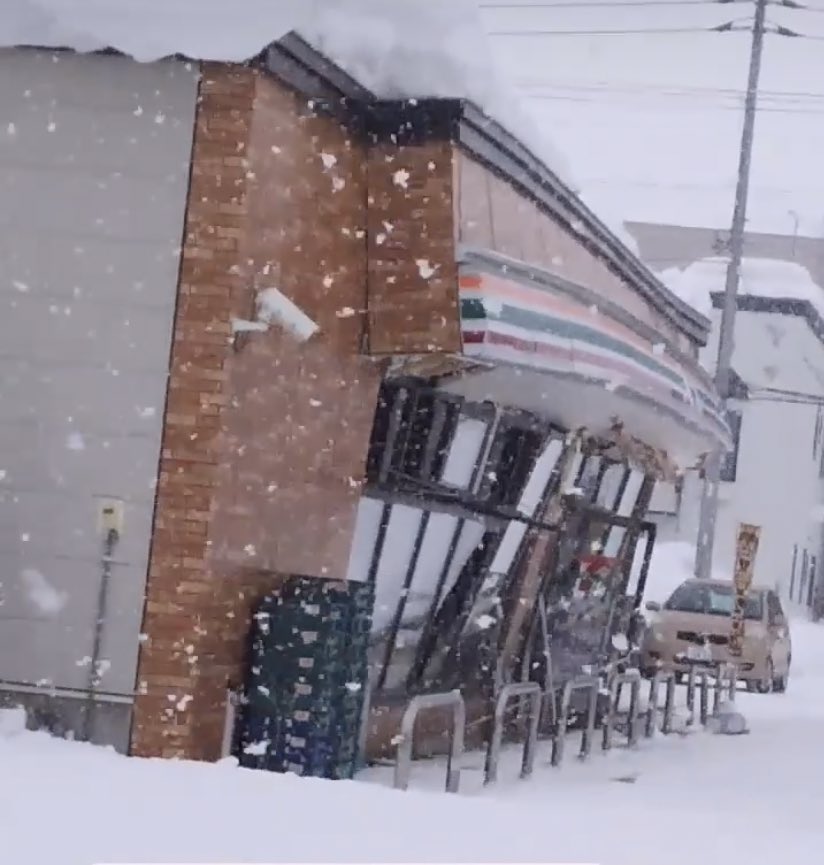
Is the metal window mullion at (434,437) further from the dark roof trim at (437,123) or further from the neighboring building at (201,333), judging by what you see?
the dark roof trim at (437,123)

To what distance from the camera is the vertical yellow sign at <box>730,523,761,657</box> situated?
20.5 meters

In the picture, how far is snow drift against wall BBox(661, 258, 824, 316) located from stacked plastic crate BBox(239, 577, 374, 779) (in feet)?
111

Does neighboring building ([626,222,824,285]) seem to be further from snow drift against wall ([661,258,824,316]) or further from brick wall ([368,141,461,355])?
brick wall ([368,141,461,355])

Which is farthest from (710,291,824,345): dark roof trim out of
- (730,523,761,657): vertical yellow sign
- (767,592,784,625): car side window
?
(730,523,761,657): vertical yellow sign

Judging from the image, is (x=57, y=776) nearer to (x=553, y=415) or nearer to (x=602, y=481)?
(x=553, y=415)

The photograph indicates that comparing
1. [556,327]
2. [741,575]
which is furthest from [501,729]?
[741,575]

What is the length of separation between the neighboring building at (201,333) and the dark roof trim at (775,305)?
33.3m

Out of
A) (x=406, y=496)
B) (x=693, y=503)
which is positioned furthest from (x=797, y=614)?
(x=406, y=496)

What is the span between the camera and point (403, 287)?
1075 cm

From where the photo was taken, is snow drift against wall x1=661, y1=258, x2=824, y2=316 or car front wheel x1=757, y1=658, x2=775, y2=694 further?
snow drift against wall x1=661, y1=258, x2=824, y2=316

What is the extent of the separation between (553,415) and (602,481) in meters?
3.78

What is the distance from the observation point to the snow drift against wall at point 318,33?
31.1ft

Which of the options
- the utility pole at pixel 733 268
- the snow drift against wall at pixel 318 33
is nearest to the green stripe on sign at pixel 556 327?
the snow drift against wall at pixel 318 33

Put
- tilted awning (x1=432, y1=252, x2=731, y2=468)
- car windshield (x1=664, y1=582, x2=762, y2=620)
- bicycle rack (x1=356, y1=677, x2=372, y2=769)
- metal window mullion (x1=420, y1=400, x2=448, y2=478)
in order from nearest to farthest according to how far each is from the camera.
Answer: tilted awning (x1=432, y1=252, x2=731, y2=468) → bicycle rack (x1=356, y1=677, x2=372, y2=769) → metal window mullion (x1=420, y1=400, x2=448, y2=478) → car windshield (x1=664, y1=582, x2=762, y2=620)
